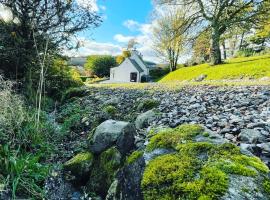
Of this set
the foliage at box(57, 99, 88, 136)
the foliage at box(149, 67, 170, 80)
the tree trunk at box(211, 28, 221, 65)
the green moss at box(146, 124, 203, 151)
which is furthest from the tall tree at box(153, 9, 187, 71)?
the green moss at box(146, 124, 203, 151)

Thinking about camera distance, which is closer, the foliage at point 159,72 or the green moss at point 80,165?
the green moss at point 80,165

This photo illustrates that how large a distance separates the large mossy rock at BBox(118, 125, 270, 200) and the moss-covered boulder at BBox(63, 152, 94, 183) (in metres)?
1.04

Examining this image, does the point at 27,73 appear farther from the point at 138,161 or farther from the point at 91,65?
the point at 91,65

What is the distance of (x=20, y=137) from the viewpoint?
13.4 feet

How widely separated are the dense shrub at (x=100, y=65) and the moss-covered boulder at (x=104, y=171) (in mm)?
46419

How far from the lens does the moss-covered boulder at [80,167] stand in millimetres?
3707

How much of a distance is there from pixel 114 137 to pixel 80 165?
598 millimetres

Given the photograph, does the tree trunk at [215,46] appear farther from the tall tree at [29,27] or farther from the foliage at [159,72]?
the foliage at [159,72]

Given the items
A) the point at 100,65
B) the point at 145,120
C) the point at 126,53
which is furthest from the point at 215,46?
the point at 126,53

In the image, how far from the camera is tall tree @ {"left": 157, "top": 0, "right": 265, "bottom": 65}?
798 inches

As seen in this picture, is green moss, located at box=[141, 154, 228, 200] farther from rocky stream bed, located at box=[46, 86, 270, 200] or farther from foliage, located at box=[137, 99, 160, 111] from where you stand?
foliage, located at box=[137, 99, 160, 111]

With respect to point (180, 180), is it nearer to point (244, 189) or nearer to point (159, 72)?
point (244, 189)

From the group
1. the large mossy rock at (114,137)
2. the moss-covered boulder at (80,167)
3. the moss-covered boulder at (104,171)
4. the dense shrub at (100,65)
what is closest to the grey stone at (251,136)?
the large mossy rock at (114,137)

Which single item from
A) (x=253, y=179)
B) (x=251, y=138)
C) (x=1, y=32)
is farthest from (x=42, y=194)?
(x=1, y=32)
